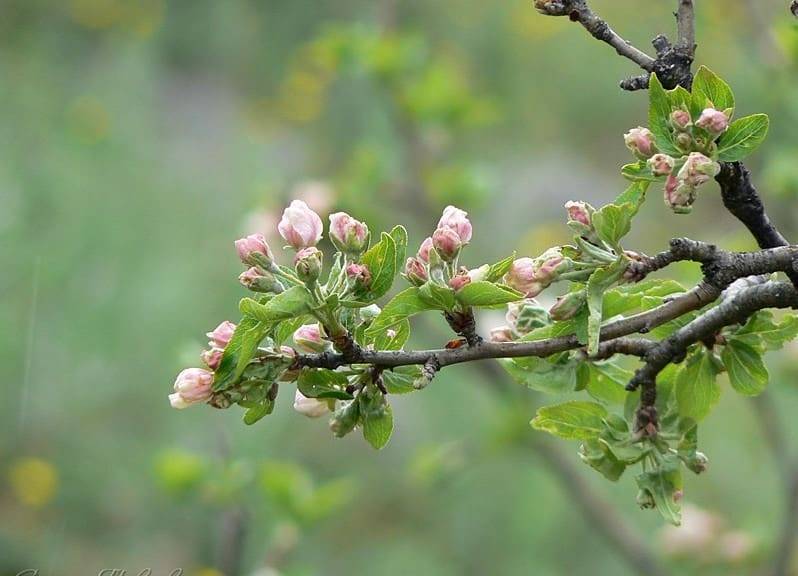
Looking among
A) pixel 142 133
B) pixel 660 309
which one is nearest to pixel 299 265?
pixel 660 309

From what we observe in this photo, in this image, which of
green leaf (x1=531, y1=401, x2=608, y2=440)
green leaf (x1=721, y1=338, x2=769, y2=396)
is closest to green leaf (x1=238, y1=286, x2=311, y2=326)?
green leaf (x1=531, y1=401, x2=608, y2=440)

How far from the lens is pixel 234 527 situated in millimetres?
1899

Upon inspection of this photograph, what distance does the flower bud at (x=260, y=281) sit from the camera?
0.77 m

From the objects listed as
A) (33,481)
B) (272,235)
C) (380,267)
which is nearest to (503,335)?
(380,267)

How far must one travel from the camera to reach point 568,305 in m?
0.75

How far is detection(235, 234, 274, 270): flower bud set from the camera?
0.77 meters

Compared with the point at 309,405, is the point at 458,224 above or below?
above

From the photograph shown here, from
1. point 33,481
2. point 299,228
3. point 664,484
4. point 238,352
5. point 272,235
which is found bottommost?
point 33,481

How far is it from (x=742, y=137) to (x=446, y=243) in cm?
23

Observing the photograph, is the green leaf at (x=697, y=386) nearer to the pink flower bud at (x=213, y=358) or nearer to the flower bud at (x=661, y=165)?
the flower bud at (x=661, y=165)

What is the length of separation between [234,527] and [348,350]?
49.2 inches

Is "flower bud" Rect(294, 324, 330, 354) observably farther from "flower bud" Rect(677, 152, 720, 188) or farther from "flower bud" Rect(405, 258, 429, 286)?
"flower bud" Rect(677, 152, 720, 188)

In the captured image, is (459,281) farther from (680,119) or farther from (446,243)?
(680,119)

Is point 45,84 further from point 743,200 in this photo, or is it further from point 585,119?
point 743,200
